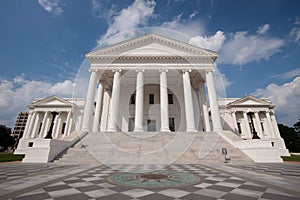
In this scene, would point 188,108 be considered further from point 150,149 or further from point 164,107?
point 150,149

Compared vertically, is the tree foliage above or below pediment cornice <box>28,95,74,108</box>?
below

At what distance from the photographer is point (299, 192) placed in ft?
13.8

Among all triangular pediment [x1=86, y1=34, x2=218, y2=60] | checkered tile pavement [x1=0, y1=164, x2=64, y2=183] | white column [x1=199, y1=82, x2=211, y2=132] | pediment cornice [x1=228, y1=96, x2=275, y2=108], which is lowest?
checkered tile pavement [x1=0, y1=164, x2=64, y2=183]

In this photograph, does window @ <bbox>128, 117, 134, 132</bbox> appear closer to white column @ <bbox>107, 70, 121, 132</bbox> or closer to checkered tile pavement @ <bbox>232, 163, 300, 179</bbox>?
white column @ <bbox>107, 70, 121, 132</bbox>

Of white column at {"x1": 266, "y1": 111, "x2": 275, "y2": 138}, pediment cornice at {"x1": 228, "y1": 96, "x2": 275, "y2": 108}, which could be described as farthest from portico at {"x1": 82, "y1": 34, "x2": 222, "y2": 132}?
white column at {"x1": 266, "y1": 111, "x2": 275, "y2": 138}

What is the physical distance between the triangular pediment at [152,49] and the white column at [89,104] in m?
3.81

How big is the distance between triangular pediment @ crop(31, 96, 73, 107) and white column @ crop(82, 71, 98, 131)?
23847 mm

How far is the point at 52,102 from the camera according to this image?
43031 millimetres

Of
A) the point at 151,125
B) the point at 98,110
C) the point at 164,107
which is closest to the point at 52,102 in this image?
the point at 98,110

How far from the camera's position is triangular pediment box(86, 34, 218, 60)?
24.9 metres

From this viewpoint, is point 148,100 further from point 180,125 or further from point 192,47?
point 192,47

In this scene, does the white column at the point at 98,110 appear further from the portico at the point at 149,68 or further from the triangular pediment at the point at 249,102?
the triangular pediment at the point at 249,102

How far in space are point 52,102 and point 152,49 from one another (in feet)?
116

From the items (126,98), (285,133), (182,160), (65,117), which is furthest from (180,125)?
(285,133)
